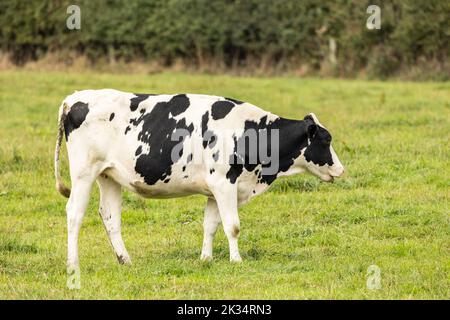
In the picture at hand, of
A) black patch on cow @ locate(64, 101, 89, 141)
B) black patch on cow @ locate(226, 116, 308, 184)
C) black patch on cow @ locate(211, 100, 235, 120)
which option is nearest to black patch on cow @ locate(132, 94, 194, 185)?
black patch on cow @ locate(211, 100, 235, 120)

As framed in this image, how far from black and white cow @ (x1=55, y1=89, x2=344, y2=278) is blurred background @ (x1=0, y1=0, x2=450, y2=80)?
19.6m

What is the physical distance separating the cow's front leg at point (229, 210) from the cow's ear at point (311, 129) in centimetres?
107

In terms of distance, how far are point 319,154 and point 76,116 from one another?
266 cm

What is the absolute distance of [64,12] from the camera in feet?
117

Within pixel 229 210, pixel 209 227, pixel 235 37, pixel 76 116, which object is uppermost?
pixel 76 116

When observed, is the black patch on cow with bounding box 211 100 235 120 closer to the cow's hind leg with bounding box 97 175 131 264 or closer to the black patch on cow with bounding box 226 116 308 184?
the black patch on cow with bounding box 226 116 308 184

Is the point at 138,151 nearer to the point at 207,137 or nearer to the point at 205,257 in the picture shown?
the point at 207,137

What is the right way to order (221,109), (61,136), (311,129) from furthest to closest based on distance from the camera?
(311,129) < (61,136) < (221,109)

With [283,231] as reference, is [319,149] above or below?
above

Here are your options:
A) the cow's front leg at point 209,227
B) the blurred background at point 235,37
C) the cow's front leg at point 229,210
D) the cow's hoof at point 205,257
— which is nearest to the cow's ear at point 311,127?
the cow's front leg at point 229,210

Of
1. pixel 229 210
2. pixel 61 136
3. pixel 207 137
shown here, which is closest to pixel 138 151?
pixel 207 137

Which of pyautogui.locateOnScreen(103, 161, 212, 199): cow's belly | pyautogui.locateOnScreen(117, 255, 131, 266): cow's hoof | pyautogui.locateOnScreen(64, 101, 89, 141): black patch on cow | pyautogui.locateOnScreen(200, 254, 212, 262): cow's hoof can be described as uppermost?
pyautogui.locateOnScreen(64, 101, 89, 141): black patch on cow

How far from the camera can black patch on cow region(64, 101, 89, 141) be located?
10836 millimetres

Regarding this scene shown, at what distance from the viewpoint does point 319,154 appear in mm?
11352
